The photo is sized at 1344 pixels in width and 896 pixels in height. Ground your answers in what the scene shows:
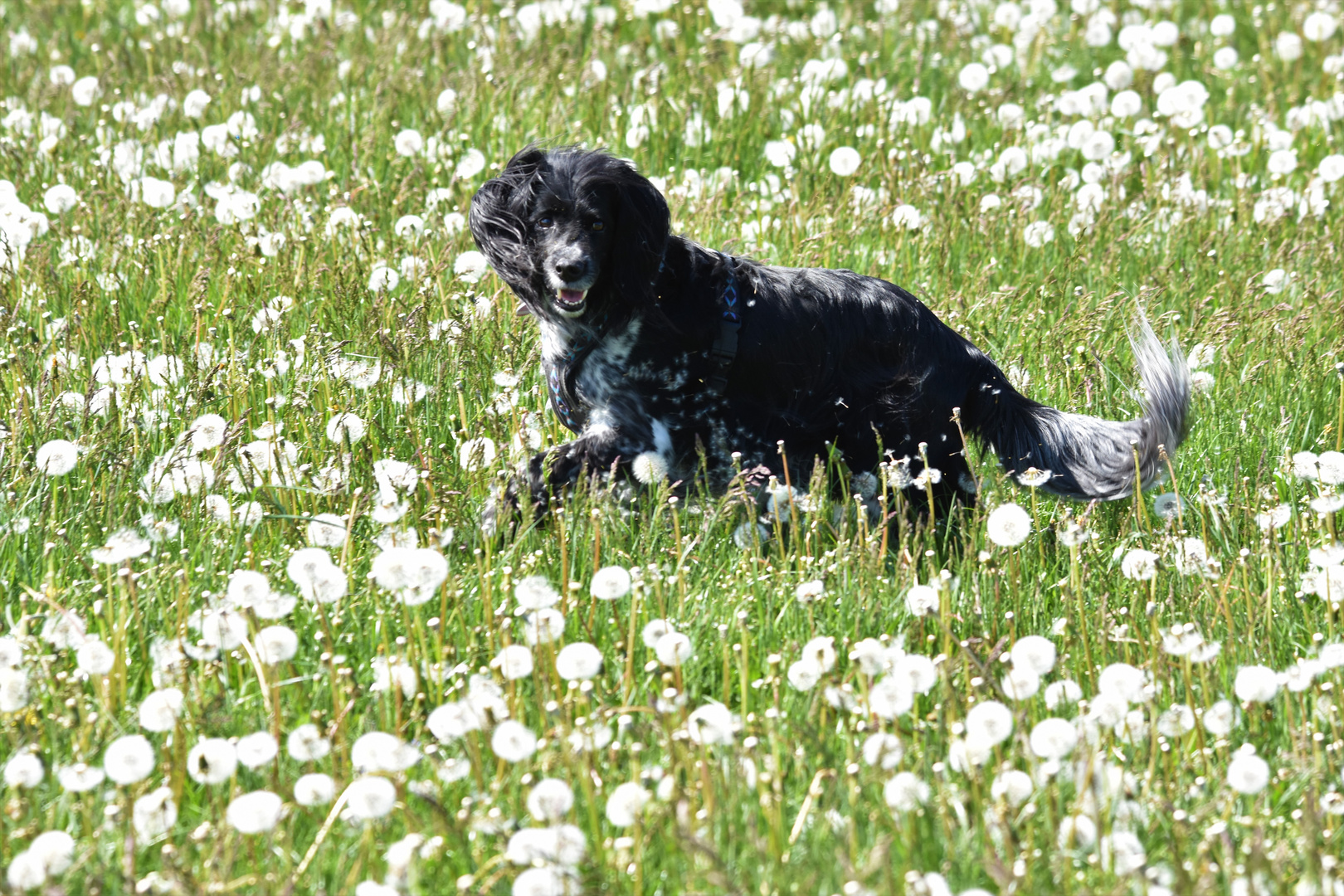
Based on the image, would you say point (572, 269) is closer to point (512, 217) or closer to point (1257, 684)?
point (512, 217)

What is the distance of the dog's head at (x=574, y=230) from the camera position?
425cm

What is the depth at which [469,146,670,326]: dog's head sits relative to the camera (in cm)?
425

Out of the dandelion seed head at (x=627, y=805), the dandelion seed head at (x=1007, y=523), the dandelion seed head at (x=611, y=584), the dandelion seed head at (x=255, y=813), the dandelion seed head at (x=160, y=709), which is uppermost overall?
the dandelion seed head at (x=1007, y=523)

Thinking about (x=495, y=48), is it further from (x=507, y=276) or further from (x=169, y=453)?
(x=169, y=453)

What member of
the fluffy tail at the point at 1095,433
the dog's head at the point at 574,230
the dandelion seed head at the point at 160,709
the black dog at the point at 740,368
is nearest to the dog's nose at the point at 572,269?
the dog's head at the point at 574,230

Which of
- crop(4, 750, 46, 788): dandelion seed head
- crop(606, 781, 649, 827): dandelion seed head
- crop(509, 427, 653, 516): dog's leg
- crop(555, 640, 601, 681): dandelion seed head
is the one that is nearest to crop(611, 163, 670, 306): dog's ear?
crop(509, 427, 653, 516): dog's leg

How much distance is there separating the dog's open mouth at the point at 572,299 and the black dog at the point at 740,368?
0.01 meters

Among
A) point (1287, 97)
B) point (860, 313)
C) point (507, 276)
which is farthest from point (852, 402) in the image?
point (1287, 97)

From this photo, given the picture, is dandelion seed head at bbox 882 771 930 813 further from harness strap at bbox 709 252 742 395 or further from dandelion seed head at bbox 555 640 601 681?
harness strap at bbox 709 252 742 395

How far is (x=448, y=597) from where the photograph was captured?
3.42m

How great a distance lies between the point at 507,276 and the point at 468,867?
7.74 feet

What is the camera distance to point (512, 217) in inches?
173

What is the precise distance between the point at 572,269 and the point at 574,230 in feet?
0.56

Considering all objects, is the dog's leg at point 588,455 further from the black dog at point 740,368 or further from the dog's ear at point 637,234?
the dog's ear at point 637,234
